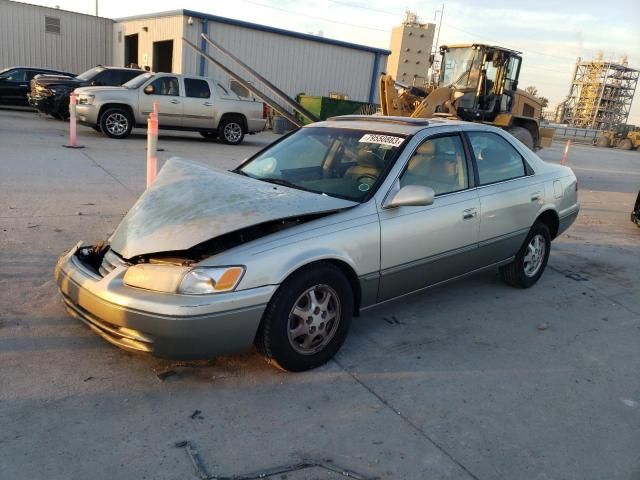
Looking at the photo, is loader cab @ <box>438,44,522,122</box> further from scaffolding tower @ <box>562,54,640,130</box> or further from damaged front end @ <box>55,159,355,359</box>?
scaffolding tower @ <box>562,54,640,130</box>

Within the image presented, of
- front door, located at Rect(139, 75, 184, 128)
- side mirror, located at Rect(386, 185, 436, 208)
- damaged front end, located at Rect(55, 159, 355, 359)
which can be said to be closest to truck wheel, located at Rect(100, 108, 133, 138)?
front door, located at Rect(139, 75, 184, 128)

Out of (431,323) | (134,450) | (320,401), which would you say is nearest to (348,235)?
(320,401)

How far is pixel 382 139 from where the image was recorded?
4.00 metres

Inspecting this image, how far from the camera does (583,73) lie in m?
83.6

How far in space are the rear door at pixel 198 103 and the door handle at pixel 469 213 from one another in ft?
36.5

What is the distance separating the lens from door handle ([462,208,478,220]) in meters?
4.16

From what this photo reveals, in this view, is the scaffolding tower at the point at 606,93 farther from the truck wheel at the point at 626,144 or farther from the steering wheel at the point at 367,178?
the steering wheel at the point at 367,178

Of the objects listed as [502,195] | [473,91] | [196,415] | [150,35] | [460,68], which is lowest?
[196,415]

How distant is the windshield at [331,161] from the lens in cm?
379

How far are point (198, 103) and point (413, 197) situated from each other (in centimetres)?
1168

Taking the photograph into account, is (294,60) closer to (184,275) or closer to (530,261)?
(530,261)

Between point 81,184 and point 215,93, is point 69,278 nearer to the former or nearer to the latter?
point 81,184

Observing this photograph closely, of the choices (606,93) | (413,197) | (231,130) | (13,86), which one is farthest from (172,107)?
(606,93)

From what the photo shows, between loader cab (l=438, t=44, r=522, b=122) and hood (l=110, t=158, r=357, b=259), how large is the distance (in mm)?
10876
